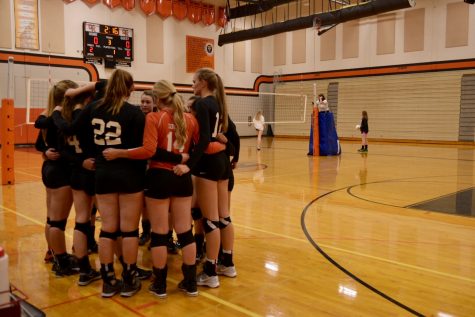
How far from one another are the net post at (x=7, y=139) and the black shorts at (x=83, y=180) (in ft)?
18.7

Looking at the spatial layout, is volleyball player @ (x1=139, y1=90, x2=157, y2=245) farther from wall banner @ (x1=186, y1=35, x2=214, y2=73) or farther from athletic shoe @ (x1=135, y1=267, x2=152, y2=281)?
wall banner @ (x1=186, y1=35, x2=214, y2=73)

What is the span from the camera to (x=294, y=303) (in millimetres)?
3221

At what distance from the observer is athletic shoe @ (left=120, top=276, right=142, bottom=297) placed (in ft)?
10.9

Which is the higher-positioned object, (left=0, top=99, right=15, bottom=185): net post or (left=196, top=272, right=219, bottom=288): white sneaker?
(left=0, top=99, right=15, bottom=185): net post

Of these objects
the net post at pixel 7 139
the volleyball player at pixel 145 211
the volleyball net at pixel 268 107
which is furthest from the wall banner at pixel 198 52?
the volleyball player at pixel 145 211

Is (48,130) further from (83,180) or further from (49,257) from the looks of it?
(49,257)

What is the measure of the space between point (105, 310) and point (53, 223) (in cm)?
109

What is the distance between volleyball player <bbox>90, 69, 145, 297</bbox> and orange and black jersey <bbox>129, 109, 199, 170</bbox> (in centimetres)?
10

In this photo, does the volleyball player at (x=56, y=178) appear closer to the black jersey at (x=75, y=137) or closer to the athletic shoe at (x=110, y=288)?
the black jersey at (x=75, y=137)

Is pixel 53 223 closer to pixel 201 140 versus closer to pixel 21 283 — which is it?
pixel 21 283

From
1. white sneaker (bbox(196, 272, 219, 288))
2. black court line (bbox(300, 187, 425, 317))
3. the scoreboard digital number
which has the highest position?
the scoreboard digital number

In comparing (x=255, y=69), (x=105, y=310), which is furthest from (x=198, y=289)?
(x=255, y=69)

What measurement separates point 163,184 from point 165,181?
26 millimetres

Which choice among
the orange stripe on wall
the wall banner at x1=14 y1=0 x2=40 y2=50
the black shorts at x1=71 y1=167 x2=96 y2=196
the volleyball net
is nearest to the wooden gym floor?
the black shorts at x1=71 y1=167 x2=96 y2=196
